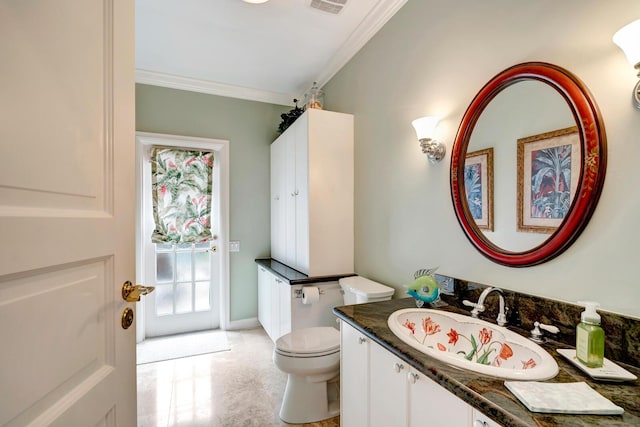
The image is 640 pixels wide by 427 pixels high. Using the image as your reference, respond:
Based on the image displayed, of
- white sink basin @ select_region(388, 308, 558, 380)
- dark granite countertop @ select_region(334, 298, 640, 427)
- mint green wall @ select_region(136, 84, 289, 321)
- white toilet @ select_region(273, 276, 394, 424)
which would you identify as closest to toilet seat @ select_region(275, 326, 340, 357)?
white toilet @ select_region(273, 276, 394, 424)

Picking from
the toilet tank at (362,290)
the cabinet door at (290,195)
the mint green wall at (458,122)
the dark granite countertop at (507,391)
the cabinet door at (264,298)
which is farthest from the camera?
the cabinet door at (264,298)

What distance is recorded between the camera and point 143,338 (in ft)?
9.89

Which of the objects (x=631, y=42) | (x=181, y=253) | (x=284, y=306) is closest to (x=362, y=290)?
(x=284, y=306)

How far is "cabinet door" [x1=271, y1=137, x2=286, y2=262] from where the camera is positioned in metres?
2.98

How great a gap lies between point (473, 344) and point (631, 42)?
3.71 feet

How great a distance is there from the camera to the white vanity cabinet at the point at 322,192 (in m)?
2.38

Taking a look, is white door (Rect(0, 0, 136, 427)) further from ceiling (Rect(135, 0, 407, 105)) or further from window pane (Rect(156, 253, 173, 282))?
window pane (Rect(156, 253, 173, 282))

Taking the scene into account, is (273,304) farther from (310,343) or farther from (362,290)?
(362,290)

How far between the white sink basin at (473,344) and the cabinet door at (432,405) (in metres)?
0.09

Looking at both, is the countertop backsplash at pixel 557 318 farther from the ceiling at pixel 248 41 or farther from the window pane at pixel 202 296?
the window pane at pixel 202 296

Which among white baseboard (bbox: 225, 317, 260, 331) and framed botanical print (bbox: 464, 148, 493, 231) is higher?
framed botanical print (bbox: 464, 148, 493, 231)

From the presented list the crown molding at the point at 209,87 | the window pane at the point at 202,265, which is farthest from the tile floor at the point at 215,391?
the crown molding at the point at 209,87

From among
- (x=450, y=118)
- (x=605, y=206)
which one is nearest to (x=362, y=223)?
(x=450, y=118)

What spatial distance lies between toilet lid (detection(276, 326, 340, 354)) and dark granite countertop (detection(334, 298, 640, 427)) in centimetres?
78
